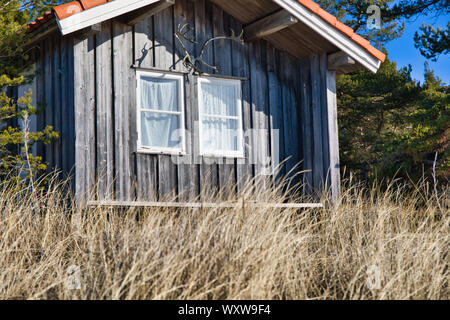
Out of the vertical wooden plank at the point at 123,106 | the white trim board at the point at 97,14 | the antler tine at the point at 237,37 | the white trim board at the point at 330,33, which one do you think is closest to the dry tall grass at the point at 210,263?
the vertical wooden plank at the point at 123,106

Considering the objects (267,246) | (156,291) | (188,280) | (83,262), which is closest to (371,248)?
(267,246)

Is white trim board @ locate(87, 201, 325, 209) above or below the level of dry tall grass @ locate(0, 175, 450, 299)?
above

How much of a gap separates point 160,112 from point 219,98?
107 cm

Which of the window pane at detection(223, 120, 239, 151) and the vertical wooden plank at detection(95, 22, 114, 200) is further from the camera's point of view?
the window pane at detection(223, 120, 239, 151)

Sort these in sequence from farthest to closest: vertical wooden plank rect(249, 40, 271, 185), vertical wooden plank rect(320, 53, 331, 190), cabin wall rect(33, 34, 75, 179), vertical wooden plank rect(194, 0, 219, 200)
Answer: vertical wooden plank rect(249, 40, 271, 185) → vertical wooden plank rect(320, 53, 331, 190) → vertical wooden plank rect(194, 0, 219, 200) → cabin wall rect(33, 34, 75, 179)

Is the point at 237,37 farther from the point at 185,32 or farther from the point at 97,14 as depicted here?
the point at 97,14

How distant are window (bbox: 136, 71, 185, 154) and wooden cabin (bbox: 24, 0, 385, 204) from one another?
0.05 ft

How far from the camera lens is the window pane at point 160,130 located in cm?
886

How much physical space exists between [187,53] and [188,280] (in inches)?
194

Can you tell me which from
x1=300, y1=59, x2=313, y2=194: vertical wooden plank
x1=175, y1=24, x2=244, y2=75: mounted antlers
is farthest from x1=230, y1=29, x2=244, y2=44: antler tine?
x1=300, y1=59, x2=313, y2=194: vertical wooden plank

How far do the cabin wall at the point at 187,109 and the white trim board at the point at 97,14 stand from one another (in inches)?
19.7

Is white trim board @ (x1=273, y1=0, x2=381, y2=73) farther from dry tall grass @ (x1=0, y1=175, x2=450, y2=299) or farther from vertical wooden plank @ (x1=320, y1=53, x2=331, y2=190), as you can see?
dry tall grass @ (x1=0, y1=175, x2=450, y2=299)

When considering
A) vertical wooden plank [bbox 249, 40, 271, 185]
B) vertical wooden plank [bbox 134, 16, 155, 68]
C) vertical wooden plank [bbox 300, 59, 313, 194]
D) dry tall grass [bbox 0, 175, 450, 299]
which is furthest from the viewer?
vertical wooden plank [bbox 300, 59, 313, 194]

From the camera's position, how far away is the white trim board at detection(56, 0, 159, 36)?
783cm
